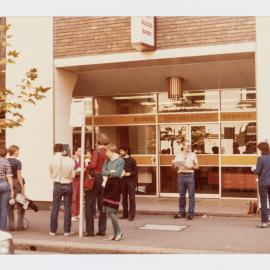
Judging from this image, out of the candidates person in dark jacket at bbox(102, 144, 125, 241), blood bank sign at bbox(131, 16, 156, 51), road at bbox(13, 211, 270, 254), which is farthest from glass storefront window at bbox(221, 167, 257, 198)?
person in dark jacket at bbox(102, 144, 125, 241)

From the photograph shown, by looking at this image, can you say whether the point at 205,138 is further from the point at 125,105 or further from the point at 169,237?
the point at 169,237

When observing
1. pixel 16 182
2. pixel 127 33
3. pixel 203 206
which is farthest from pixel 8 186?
pixel 203 206

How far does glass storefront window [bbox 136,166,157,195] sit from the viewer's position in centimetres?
1756

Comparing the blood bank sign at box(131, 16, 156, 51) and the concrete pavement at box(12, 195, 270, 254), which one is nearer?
the concrete pavement at box(12, 195, 270, 254)

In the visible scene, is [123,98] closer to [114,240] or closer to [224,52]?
[224,52]

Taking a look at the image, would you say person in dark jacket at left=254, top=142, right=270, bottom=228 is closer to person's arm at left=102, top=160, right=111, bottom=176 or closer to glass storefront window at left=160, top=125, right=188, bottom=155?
person's arm at left=102, top=160, right=111, bottom=176

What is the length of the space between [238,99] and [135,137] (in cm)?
340

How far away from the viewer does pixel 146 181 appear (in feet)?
58.1

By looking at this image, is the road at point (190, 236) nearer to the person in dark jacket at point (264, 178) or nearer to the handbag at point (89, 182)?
the person in dark jacket at point (264, 178)

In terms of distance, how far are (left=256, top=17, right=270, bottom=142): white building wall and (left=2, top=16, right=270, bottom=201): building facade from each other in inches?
0.9

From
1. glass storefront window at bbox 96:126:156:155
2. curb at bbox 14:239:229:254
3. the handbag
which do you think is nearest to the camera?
curb at bbox 14:239:229:254

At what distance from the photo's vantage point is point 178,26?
1411 centimetres

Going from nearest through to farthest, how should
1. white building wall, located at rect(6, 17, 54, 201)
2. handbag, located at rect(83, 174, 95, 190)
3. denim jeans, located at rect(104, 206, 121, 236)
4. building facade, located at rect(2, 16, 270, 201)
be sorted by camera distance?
denim jeans, located at rect(104, 206, 121, 236), handbag, located at rect(83, 174, 95, 190), building facade, located at rect(2, 16, 270, 201), white building wall, located at rect(6, 17, 54, 201)

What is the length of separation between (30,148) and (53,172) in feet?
16.2
